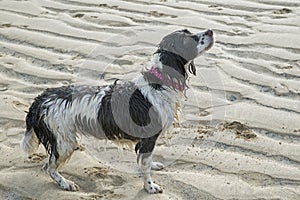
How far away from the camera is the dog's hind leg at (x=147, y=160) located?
4.45 meters

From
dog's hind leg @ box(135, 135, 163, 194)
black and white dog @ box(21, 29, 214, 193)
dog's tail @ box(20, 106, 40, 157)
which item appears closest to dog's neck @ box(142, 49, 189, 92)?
black and white dog @ box(21, 29, 214, 193)

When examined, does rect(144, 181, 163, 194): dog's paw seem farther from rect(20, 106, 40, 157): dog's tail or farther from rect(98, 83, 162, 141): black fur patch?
rect(20, 106, 40, 157): dog's tail

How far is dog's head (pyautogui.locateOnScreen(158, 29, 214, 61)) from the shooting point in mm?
4223

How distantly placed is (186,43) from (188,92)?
1488 millimetres

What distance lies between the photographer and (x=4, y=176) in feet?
15.3

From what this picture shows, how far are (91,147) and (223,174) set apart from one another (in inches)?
48.3

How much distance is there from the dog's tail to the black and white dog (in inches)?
0.6

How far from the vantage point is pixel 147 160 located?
14.6ft

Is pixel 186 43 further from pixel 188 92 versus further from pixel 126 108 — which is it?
pixel 188 92

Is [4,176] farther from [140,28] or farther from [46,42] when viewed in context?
[140,28]

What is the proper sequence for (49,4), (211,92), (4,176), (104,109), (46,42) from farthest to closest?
1. (49,4)
2. (46,42)
3. (211,92)
4. (4,176)
5. (104,109)

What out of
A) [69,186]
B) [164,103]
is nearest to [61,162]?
[69,186]

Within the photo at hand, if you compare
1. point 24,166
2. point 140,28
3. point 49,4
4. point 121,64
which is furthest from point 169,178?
point 49,4

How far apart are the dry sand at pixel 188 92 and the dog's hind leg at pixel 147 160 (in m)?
0.07
